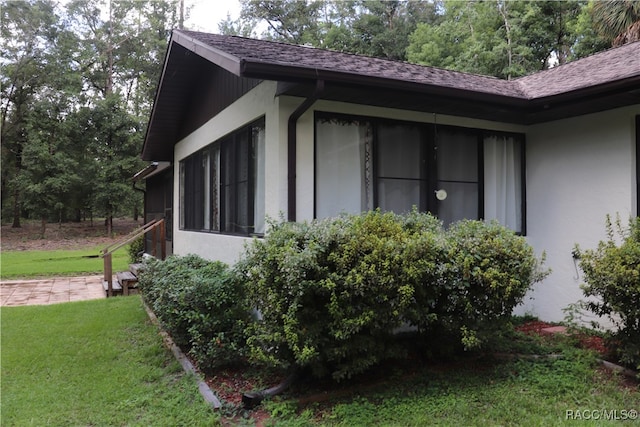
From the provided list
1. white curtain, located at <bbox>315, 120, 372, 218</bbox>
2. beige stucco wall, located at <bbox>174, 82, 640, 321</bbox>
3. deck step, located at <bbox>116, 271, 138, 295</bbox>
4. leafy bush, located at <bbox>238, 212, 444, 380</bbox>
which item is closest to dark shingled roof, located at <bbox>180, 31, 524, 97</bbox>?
beige stucco wall, located at <bbox>174, 82, 640, 321</bbox>

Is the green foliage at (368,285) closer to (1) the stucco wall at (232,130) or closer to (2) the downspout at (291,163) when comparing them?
(2) the downspout at (291,163)

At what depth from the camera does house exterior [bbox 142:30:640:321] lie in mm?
4758

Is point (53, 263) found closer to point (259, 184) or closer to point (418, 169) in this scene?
point (259, 184)

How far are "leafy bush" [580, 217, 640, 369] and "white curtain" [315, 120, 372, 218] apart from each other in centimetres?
241

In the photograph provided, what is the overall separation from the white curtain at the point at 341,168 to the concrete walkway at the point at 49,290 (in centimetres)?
715

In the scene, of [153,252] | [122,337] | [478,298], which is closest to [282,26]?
[153,252]

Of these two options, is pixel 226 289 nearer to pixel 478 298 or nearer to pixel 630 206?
pixel 478 298

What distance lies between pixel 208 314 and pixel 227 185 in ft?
9.13

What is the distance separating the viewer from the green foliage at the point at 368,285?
340 centimetres

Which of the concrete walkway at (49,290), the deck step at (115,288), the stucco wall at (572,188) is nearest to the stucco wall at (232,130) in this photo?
the deck step at (115,288)

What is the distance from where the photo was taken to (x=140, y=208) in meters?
26.9

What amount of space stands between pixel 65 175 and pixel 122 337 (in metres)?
19.8

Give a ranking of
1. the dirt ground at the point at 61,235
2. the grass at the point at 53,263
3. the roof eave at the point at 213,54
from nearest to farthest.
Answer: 1. the roof eave at the point at 213,54
2. the grass at the point at 53,263
3. the dirt ground at the point at 61,235

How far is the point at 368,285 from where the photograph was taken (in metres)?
3.39
